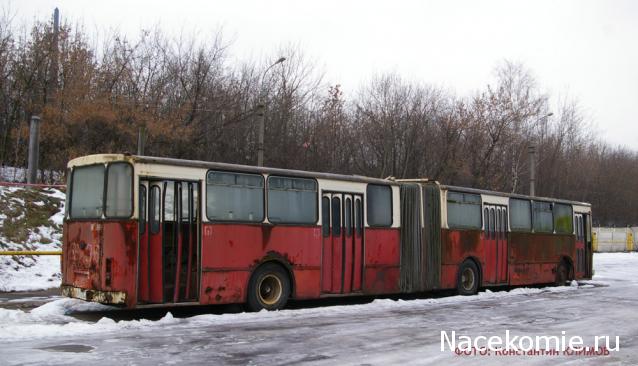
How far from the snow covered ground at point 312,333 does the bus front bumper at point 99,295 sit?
341mm

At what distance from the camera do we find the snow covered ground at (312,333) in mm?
8180

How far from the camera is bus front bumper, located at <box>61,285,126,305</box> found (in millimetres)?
10562

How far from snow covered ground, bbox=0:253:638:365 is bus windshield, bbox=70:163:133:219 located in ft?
5.95

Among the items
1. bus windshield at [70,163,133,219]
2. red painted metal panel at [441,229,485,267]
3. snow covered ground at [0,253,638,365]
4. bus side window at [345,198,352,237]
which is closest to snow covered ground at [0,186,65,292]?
snow covered ground at [0,253,638,365]

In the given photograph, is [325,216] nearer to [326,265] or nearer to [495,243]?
Answer: [326,265]

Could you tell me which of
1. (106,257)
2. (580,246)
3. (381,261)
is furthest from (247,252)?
(580,246)

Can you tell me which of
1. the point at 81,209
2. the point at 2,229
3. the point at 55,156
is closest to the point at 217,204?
the point at 81,209

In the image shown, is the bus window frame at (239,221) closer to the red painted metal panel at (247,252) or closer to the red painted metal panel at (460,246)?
the red painted metal panel at (247,252)

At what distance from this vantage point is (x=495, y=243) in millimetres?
18938

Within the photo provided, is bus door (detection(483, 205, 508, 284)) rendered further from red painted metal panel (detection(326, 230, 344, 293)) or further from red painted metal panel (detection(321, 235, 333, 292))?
red painted metal panel (detection(321, 235, 333, 292))

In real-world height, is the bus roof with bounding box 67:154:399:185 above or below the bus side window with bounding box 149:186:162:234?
above

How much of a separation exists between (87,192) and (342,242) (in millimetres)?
5597

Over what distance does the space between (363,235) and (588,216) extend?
1225cm

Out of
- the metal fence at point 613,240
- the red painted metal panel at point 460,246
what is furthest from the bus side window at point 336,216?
the metal fence at point 613,240
